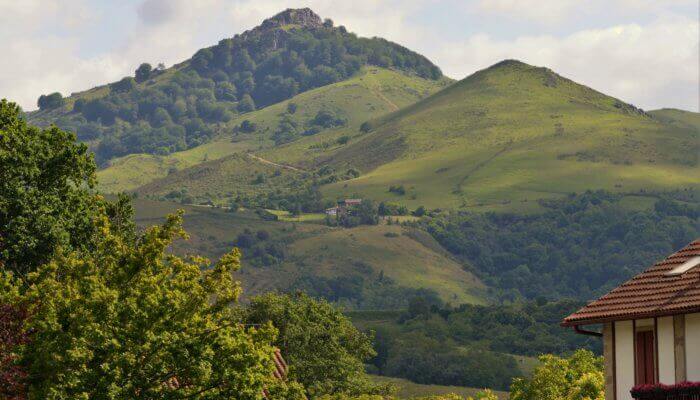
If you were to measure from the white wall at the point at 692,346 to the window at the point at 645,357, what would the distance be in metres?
1.17

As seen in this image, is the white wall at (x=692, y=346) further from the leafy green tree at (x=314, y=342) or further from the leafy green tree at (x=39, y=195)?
the leafy green tree at (x=314, y=342)

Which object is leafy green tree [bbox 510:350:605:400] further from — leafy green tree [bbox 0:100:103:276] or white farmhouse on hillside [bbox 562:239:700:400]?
white farmhouse on hillside [bbox 562:239:700:400]

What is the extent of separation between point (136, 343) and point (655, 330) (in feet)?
53.2

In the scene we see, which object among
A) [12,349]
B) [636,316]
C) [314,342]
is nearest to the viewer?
[636,316]

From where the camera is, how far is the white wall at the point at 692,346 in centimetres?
3006

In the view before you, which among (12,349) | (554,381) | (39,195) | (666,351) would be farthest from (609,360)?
(554,381)

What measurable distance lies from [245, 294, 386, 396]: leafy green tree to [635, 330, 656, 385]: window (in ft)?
217

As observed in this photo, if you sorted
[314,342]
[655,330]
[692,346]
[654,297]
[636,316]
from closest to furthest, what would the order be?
1. [692,346]
2. [655,330]
3. [636,316]
4. [654,297]
5. [314,342]

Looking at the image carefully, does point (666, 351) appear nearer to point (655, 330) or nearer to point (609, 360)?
point (655, 330)

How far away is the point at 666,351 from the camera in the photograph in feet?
102

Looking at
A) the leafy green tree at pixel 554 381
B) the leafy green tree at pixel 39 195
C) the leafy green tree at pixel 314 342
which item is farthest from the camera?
the leafy green tree at pixel 314 342

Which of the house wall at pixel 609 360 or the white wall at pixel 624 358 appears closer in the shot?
the white wall at pixel 624 358

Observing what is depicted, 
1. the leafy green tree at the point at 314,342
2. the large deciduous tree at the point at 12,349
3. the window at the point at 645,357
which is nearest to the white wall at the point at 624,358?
the window at the point at 645,357

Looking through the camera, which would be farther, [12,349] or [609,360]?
[12,349]
